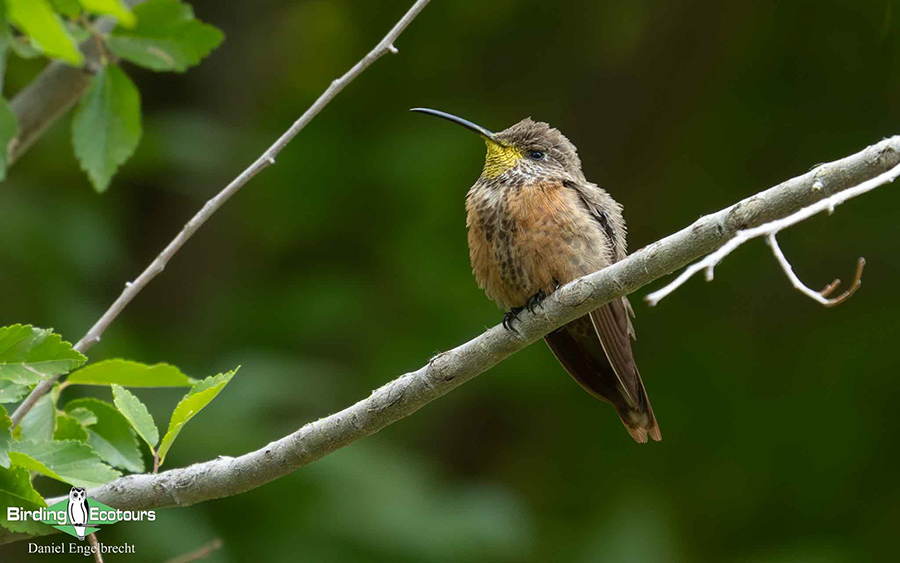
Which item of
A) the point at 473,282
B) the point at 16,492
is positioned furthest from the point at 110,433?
the point at 473,282

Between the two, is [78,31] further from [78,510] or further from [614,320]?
[614,320]

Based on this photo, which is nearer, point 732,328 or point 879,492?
point 879,492

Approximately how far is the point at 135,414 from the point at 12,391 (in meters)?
0.38

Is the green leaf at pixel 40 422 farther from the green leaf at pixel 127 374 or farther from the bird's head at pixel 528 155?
the bird's head at pixel 528 155

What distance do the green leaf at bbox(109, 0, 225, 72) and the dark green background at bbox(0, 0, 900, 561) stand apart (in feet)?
10.2

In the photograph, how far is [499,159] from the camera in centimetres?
503

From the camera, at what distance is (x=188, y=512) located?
6520mm

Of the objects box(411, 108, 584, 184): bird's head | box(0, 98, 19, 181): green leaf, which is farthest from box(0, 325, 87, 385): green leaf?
box(411, 108, 584, 184): bird's head

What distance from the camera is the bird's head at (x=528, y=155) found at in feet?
15.9

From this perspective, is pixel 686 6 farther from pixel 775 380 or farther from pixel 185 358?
pixel 185 358

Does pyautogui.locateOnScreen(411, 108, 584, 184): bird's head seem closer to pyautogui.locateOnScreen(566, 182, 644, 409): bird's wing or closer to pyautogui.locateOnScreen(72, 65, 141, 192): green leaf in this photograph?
pyautogui.locateOnScreen(566, 182, 644, 409): bird's wing

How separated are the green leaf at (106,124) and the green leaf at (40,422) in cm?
106

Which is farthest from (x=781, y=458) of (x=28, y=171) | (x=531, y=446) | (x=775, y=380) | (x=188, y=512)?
(x=28, y=171)

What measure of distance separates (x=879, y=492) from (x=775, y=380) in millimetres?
1100
